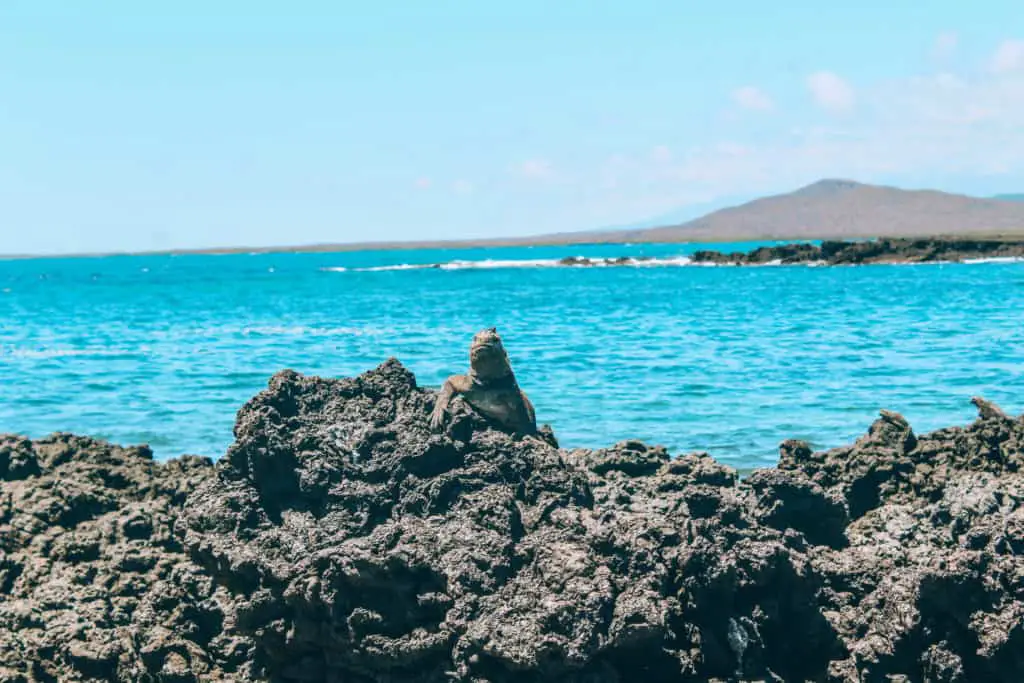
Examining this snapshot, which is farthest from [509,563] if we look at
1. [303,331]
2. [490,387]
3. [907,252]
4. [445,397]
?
[907,252]

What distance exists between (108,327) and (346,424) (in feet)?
141

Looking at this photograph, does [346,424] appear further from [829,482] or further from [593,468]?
[829,482]

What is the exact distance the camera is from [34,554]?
8953 mm

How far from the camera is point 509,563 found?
277 inches

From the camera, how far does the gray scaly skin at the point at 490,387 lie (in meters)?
9.46

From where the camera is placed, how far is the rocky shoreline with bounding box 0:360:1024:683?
Answer: 6781 millimetres

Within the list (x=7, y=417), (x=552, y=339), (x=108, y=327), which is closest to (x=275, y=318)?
(x=108, y=327)

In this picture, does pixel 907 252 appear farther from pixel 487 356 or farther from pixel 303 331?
pixel 487 356

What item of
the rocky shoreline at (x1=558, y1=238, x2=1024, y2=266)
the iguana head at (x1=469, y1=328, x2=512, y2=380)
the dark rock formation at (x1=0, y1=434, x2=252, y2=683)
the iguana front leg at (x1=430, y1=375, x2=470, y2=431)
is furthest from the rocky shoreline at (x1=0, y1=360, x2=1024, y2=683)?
the rocky shoreline at (x1=558, y1=238, x2=1024, y2=266)

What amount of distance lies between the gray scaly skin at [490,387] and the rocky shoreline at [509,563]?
13.3 inches

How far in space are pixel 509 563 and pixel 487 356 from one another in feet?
8.96

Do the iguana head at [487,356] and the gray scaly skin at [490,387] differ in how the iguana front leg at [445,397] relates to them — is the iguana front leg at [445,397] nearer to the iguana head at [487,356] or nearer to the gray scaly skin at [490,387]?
the gray scaly skin at [490,387]

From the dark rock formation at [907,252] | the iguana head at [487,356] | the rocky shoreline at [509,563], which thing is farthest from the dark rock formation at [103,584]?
the dark rock formation at [907,252]

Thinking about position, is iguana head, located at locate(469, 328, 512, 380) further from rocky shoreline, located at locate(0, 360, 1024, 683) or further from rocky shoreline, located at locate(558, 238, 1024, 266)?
rocky shoreline, located at locate(558, 238, 1024, 266)
